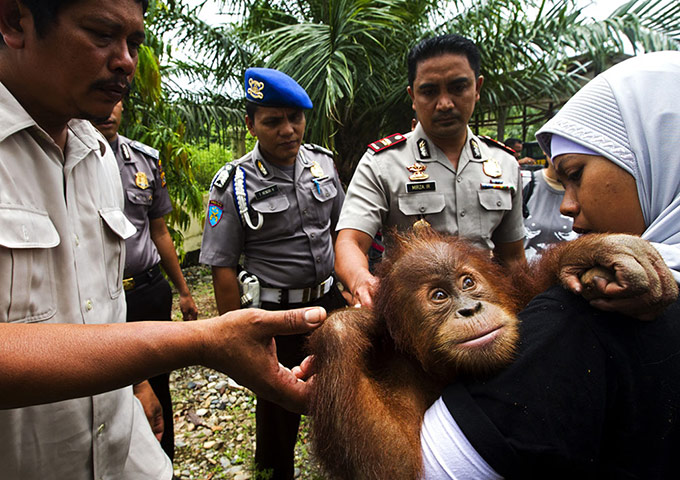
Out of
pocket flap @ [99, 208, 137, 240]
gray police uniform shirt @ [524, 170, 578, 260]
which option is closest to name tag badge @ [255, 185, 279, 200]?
pocket flap @ [99, 208, 137, 240]

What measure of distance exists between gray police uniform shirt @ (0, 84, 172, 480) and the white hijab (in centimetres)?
154

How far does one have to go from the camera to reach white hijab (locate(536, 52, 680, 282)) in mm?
1097

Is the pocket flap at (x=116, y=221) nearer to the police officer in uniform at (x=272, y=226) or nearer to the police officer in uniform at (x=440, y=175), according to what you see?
the police officer in uniform at (x=440, y=175)

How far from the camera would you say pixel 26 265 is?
45.7 inches

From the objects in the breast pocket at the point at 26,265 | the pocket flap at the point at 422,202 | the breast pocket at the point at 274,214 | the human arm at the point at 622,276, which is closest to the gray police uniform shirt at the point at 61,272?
the breast pocket at the point at 26,265

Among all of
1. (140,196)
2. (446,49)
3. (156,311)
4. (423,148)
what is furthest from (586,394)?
(140,196)

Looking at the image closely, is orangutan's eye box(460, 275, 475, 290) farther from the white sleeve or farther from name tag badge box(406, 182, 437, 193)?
name tag badge box(406, 182, 437, 193)

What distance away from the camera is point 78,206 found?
145cm

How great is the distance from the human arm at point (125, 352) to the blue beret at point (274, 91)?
2.07m

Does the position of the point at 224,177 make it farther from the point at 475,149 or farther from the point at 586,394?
the point at 586,394

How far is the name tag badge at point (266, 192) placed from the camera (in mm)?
2973

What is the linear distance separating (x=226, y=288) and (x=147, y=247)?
610 millimetres

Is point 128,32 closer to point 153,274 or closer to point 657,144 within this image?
point 657,144

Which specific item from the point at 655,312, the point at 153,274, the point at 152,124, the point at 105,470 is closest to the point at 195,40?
the point at 152,124
